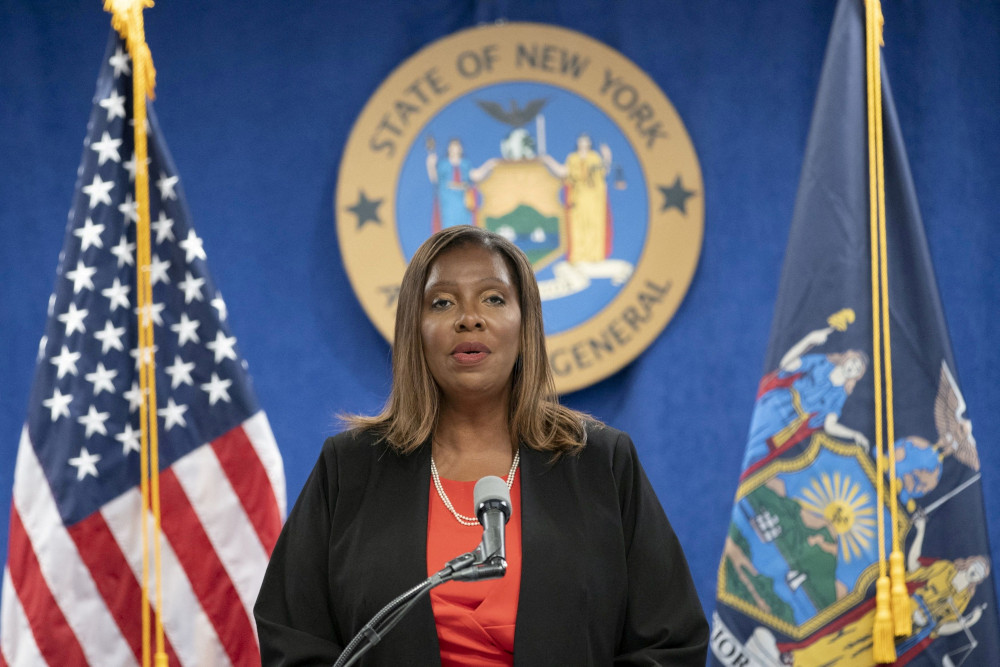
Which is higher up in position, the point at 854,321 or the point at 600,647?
the point at 854,321

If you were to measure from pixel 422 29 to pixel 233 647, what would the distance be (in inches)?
68.8

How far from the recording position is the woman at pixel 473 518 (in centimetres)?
165

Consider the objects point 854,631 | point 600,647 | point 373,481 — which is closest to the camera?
point 600,647

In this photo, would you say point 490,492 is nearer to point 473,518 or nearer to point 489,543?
point 489,543

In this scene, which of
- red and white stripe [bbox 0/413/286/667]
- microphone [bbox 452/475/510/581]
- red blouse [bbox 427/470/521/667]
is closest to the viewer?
microphone [bbox 452/475/510/581]

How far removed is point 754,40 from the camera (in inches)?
121

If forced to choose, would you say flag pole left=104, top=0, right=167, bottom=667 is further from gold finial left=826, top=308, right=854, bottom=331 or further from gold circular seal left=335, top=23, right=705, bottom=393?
gold finial left=826, top=308, right=854, bottom=331

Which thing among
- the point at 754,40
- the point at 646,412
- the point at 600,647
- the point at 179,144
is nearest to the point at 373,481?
the point at 600,647

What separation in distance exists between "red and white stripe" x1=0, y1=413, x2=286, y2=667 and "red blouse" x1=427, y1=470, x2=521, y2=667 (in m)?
0.88

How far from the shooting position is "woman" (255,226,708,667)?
1.65 meters

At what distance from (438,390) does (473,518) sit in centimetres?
25

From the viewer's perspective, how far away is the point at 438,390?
188 centimetres

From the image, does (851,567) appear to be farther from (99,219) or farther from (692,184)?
(99,219)

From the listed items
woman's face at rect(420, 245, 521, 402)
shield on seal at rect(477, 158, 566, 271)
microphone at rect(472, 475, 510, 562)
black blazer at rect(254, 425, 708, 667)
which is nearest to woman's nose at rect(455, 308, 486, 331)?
woman's face at rect(420, 245, 521, 402)
